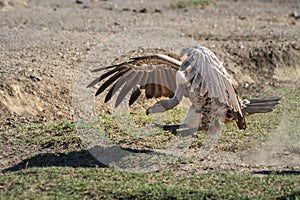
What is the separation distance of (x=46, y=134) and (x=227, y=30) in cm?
772

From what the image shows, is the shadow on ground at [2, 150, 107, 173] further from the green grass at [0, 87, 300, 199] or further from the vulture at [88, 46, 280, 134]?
the vulture at [88, 46, 280, 134]

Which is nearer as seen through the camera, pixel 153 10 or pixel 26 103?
pixel 26 103

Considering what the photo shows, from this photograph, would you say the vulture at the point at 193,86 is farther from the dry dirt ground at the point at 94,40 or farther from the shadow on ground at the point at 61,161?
the dry dirt ground at the point at 94,40

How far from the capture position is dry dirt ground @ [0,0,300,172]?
9734mm

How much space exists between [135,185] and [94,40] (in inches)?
270

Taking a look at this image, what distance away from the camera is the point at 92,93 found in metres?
10.3

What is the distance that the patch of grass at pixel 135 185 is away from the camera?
6273 mm

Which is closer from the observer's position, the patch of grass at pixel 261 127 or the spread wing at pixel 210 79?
the spread wing at pixel 210 79

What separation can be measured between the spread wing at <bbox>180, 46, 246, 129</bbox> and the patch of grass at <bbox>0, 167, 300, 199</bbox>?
822mm

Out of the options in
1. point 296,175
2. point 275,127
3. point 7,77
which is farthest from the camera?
point 7,77

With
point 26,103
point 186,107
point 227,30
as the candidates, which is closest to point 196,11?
point 227,30

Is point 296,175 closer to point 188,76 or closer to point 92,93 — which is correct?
point 188,76

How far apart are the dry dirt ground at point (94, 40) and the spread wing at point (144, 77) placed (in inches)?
49.2

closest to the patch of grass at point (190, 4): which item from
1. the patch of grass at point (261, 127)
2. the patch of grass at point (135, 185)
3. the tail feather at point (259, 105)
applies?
the patch of grass at point (261, 127)
